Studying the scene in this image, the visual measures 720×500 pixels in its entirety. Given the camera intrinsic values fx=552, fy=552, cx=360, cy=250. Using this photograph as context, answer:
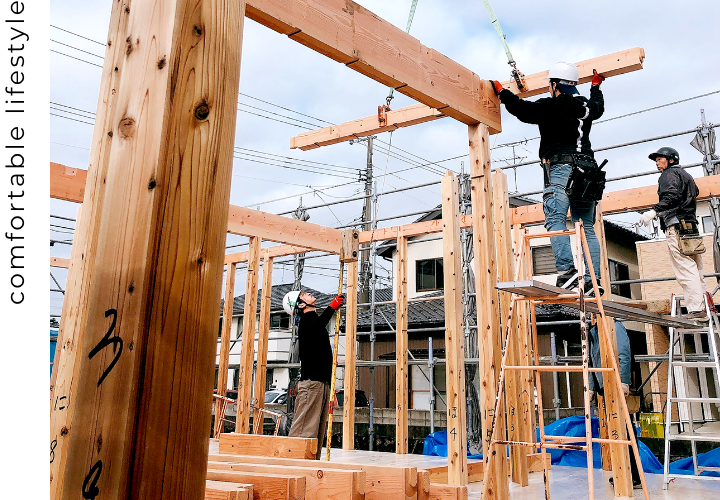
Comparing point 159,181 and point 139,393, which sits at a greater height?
point 159,181

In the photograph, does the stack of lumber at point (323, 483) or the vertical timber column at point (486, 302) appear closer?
the stack of lumber at point (323, 483)

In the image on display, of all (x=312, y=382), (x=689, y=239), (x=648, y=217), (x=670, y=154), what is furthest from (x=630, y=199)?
(x=312, y=382)

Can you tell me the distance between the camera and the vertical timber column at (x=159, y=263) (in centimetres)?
→ 94

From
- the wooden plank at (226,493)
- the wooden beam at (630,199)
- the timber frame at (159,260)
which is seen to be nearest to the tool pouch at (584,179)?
the wooden beam at (630,199)

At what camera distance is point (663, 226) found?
6.16 metres

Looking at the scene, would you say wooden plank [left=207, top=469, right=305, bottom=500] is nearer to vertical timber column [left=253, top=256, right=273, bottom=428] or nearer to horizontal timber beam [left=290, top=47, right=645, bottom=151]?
horizontal timber beam [left=290, top=47, right=645, bottom=151]

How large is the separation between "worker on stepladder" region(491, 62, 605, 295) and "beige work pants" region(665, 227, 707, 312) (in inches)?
65.3

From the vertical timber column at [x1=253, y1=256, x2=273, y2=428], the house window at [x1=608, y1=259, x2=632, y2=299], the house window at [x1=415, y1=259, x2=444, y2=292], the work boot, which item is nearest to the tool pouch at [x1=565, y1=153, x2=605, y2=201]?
the work boot

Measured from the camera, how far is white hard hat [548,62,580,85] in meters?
4.83

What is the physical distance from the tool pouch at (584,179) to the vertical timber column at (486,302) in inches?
28.0

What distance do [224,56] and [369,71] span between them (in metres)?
2.90

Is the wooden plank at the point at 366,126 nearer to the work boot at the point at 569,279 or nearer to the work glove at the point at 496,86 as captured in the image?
the work glove at the point at 496,86
